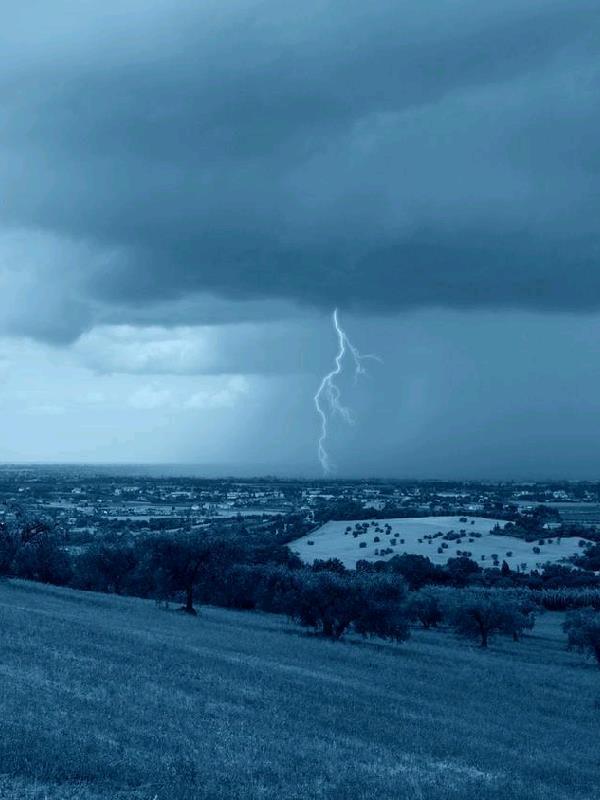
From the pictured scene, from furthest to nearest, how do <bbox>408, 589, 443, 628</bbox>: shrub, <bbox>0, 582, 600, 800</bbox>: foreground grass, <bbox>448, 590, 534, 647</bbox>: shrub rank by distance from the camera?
1. <bbox>408, 589, 443, 628</bbox>: shrub
2. <bbox>448, 590, 534, 647</bbox>: shrub
3. <bbox>0, 582, 600, 800</bbox>: foreground grass

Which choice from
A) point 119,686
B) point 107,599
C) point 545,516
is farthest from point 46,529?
point 545,516

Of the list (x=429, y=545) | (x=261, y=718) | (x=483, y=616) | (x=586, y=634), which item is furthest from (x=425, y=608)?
(x=429, y=545)

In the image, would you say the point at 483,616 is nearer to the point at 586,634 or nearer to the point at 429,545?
the point at 586,634

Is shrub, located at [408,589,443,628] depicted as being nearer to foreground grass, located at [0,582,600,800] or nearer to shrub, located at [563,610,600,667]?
shrub, located at [563,610,600,667]

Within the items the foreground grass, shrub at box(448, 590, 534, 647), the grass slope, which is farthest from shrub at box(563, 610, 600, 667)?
the grass slope

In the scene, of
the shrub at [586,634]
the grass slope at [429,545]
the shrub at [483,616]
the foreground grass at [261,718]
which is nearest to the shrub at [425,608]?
the shrub at [483,616]
